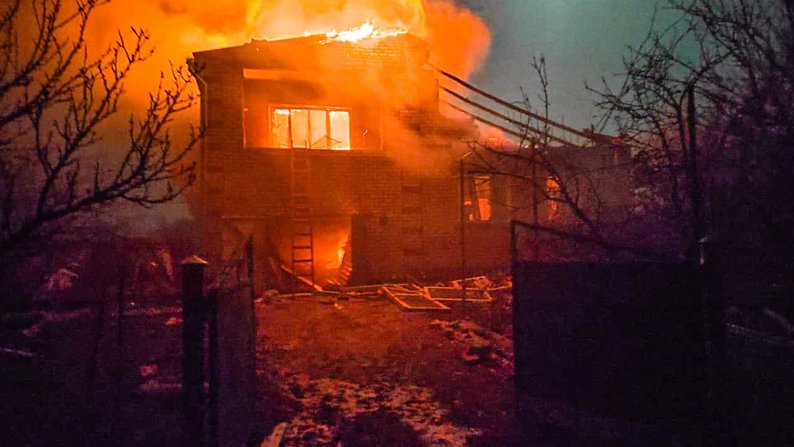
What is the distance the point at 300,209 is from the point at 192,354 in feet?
→ 35.4

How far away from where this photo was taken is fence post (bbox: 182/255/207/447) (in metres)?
3.42

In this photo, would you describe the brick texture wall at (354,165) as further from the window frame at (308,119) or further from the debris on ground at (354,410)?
the debris on ground at (354,410)

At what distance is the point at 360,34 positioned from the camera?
48.8ft

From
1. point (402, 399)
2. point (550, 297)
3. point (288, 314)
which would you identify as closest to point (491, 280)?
point (288, 314)

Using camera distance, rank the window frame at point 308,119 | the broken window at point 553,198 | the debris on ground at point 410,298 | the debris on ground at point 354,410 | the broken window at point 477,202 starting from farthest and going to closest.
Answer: the broken window at point 477,202 → the window frame at point 308,119 → the debris on ground at point 410,298 → the broken window at point 553,198 → the debris on ground at point 354,410

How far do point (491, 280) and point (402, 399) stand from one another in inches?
332

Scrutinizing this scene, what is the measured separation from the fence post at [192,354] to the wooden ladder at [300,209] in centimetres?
1049

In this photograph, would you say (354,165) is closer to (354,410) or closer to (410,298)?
(410,298)

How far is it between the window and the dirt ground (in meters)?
6.20

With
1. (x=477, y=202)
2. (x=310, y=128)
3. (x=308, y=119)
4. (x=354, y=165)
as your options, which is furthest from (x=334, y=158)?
(x=477, y=202)

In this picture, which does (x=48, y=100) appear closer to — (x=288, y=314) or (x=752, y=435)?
(x=752, y=435)

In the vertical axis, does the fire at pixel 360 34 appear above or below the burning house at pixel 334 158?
above

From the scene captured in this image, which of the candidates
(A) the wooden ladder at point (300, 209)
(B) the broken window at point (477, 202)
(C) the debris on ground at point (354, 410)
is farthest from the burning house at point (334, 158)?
(C) the debris on ground at point (354, 410)

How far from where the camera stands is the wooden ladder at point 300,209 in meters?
14.0
